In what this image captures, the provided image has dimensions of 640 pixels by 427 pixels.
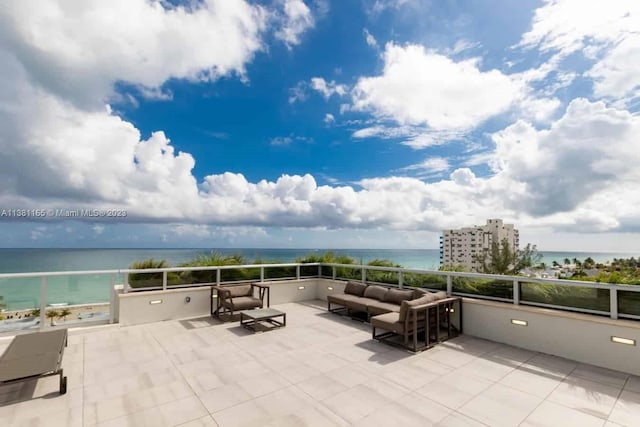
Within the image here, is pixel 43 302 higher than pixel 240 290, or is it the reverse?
pixel 43 302

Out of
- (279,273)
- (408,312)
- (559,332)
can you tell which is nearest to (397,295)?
(408,312)

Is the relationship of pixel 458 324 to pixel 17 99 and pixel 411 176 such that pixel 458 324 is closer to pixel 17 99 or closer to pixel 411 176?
pixel 17 99

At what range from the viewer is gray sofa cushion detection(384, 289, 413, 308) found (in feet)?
20.4

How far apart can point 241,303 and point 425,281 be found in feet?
13.2

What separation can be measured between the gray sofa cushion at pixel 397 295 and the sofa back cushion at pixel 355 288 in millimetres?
831

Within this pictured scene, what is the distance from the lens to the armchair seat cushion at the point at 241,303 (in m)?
6.57

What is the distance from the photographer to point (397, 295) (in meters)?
6.38

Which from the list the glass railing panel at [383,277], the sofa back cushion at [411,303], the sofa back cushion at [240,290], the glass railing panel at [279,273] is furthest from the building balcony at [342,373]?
the glass railing panel at [279,273]

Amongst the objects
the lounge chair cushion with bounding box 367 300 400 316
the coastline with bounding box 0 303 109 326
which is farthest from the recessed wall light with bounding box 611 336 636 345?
the coastline with bounding box 0 303 109 326

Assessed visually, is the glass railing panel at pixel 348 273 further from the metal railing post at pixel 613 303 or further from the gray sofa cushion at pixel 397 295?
the metal railing post at pixel 613 303

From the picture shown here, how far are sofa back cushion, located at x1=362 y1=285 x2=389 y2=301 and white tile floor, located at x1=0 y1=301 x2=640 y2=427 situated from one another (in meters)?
1.60

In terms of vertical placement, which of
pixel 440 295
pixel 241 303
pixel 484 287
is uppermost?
pixel 484 287

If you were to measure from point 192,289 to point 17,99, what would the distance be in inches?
272

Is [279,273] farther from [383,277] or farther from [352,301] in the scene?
[383,277]
